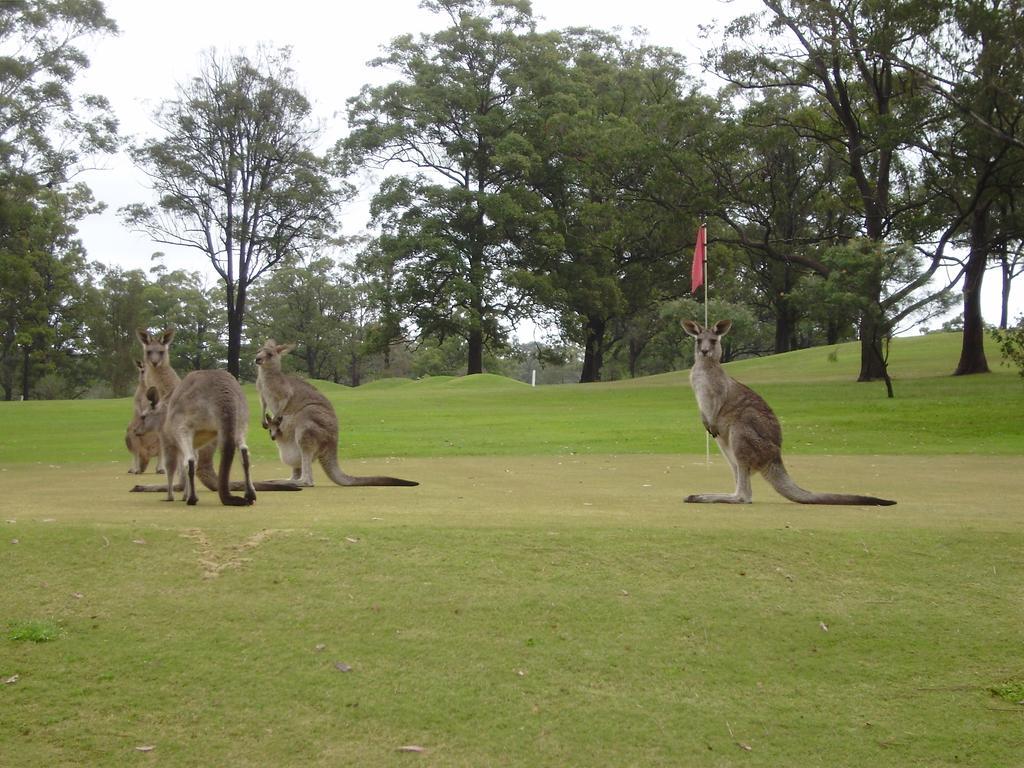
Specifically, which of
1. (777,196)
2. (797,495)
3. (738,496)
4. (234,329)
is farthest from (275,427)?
(777,196)

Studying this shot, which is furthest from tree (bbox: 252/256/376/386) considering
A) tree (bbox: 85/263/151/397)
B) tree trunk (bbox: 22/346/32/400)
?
tree trunk (bbox: 22/346/32/400)

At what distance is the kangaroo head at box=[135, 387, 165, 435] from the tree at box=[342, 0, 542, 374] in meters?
37.1

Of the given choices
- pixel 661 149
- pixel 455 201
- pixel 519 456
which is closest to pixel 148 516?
pixel 519 456

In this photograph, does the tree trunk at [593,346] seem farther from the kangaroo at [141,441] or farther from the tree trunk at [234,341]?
the kangaroo at [141,441]

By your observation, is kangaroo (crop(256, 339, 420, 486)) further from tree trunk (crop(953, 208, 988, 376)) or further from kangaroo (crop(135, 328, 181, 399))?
tree trunk (crop(953, 208, 988, 376))

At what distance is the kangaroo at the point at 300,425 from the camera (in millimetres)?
12023

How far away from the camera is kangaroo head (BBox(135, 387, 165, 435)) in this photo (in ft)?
41.4

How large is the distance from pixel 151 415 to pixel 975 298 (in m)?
33.3

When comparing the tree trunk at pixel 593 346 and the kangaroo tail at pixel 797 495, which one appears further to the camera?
the tree trunk at pixel 593 346

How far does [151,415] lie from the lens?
13219 mm

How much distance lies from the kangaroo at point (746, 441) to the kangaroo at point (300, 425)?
3.72m

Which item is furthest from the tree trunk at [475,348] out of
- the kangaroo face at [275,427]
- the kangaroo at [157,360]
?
the kangaroo face at [275,427]

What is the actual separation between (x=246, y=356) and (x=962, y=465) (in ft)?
216

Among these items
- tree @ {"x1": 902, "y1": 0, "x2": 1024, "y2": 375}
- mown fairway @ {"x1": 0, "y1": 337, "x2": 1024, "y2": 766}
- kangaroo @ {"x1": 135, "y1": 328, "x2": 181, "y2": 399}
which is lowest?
mown fairway @ {"x1": 0, "y1": 337, "x2": 1024, "y2": 766}
